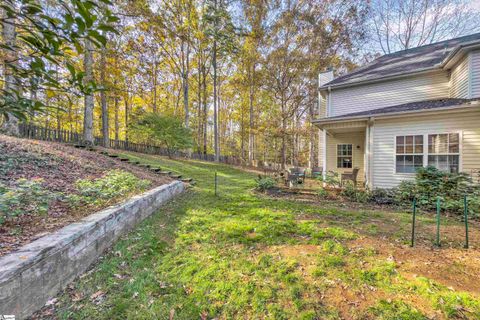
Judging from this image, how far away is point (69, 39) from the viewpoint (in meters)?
1.20

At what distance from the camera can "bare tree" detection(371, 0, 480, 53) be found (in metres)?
14.5

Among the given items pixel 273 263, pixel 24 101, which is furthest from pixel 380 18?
pixel 24 101

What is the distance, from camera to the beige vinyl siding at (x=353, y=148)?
1055 cm

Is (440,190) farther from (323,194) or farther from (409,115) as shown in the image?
(323,194)

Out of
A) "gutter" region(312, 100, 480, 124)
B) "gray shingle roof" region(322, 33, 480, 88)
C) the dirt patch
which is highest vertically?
"gray shingle roof" region(322, 33, 480, 88)

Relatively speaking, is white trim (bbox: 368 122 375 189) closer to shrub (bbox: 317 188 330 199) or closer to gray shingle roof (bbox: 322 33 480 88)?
shrub (bbox: 317 188 330 199)

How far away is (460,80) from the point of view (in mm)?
7398

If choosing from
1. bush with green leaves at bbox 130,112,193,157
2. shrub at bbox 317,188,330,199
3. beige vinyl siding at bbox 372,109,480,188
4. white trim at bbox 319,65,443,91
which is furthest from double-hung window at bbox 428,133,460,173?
bush with green leaves at bbox 130,112,193,157

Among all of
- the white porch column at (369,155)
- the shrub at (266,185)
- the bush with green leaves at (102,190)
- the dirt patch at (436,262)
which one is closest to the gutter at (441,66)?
the white porch column at (369,155)

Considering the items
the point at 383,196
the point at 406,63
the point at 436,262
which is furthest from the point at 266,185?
the point at 406,63

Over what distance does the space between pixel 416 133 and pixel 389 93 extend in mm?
3141

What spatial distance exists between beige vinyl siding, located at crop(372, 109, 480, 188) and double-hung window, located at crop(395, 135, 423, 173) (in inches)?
5.9

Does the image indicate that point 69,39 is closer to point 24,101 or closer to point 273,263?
point 24,101

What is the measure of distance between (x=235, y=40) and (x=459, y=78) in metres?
14.0
